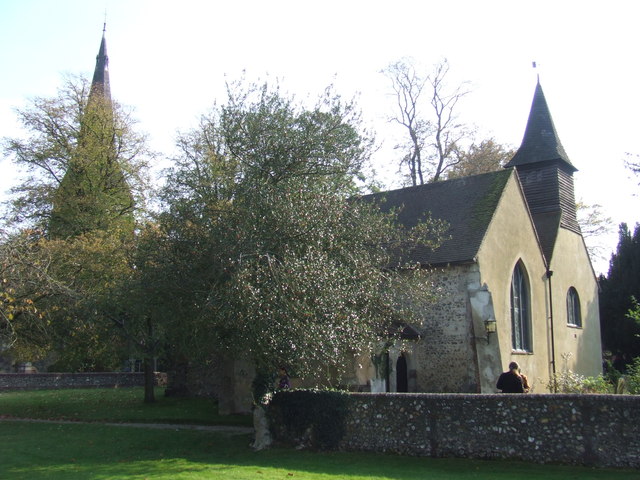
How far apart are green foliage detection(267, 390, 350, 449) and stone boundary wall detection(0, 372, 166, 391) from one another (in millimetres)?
23657

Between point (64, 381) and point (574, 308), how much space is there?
27180 mm

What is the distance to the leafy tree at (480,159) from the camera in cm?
3616

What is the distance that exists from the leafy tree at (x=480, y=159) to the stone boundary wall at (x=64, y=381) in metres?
21.5

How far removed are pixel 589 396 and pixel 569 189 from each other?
19110 mm

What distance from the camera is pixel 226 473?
10758mm

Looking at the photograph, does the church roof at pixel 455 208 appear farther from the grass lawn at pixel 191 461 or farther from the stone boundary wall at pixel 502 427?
the grass lawn at pixel 191 461

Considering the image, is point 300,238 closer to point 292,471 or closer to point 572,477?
point 292,471

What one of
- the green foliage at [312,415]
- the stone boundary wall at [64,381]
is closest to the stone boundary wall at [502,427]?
the green foliage at [312,415]

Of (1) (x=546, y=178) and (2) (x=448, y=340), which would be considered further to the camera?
(1) (x=546, y=178)

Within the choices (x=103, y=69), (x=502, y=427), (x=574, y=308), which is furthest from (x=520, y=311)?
(x=103, y=69)

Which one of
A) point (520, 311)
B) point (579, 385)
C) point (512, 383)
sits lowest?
point (579, 385)

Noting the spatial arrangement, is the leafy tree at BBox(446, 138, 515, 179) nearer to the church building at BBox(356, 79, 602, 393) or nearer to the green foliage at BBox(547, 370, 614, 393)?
the church building at BBox(356, 79, 602, 393)

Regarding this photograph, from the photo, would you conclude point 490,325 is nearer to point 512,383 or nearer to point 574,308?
point 512,383

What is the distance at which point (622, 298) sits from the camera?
111 feet
